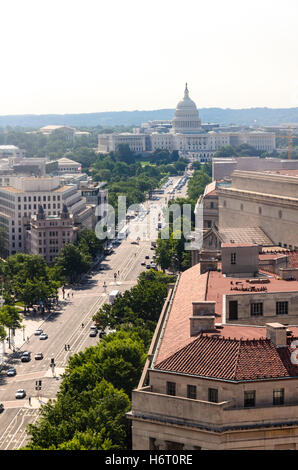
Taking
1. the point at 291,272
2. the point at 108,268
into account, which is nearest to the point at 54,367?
the point at 291,272

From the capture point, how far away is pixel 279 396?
43.2m

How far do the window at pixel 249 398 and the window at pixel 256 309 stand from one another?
1305 cm

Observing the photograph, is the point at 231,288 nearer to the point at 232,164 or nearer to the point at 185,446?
the point at 185,446

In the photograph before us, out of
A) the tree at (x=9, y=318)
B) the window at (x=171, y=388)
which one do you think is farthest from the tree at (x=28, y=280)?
the window at (x=171, y=388)

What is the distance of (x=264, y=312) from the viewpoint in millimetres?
55656

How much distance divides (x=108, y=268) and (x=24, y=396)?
76.2m

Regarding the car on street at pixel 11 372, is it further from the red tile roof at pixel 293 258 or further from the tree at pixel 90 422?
the red tile roof at pixel 293 258

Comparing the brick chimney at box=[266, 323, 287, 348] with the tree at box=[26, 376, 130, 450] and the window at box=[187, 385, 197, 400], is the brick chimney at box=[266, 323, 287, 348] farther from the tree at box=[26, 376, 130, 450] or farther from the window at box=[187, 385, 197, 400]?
the tree at box=[26, 376, 130, 450]

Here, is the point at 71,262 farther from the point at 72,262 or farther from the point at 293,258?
the point at 293,258

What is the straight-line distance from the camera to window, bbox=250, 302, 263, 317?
55438 mm

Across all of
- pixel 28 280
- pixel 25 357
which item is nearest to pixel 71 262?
pixel 28 280

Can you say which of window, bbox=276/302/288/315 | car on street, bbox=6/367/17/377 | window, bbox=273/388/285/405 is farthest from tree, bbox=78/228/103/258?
window, bbox=273/388/285/405

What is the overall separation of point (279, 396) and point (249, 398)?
1552 millimetres

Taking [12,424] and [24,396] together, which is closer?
[12,424]
